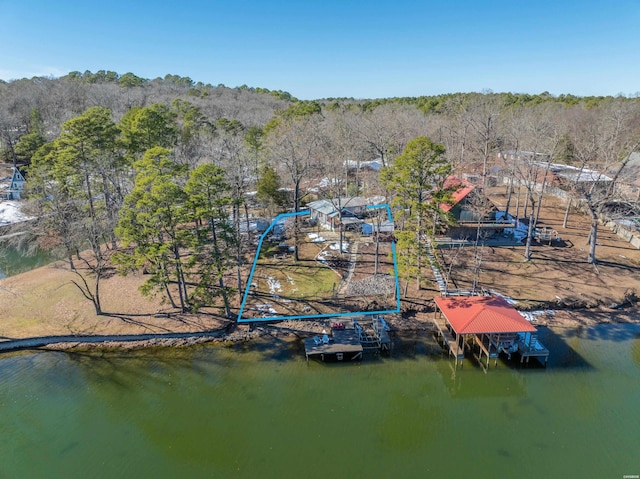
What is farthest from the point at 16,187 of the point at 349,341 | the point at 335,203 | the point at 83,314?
the point at 349,341

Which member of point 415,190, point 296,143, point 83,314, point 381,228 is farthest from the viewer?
point 296,143

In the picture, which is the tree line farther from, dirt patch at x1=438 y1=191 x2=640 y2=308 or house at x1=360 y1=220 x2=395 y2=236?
house at x1=360 y1=220 x2=395 y2=236

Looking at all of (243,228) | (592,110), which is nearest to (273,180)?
(243,228)

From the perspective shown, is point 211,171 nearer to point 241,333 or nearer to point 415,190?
point 241,333

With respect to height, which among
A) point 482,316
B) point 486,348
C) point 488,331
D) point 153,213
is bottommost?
point 486,348

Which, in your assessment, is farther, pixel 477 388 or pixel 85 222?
pixel 85 222

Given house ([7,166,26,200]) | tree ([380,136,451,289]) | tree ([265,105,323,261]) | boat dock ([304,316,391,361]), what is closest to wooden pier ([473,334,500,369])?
boat dock ([304,316,391,361])

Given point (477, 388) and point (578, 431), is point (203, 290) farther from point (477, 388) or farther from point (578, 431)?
point (578, 431)
